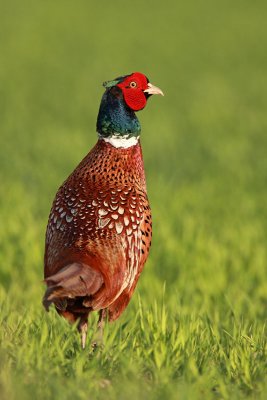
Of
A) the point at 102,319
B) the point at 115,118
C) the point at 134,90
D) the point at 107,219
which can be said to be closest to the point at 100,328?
the point at 102,319

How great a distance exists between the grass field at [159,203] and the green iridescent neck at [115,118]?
84cm

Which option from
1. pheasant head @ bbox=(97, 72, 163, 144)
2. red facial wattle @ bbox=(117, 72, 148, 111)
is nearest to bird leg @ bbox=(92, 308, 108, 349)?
pheasant head @ bbox=(97, 72, 163, 144)

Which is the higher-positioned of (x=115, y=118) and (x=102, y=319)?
(x=115, y=118)

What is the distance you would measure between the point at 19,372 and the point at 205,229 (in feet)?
17.7

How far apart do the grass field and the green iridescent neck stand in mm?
845

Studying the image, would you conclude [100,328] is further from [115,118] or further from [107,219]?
[115,118]

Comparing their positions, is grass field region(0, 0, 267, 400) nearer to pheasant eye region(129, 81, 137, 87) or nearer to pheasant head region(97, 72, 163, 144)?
pheasant head region(97, 72, 163, 144)

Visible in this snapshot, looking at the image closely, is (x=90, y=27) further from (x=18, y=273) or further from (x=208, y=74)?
(x=18, y=273)

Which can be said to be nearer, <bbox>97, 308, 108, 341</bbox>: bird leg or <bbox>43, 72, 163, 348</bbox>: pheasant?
<bbox>43, 72, 163, 348</bbox>: pheasant

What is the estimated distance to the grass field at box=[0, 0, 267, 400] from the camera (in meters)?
4.32

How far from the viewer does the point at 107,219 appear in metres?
4.81

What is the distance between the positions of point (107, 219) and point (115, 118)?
552 mm

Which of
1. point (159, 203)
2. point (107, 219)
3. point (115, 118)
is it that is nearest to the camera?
point (107, 219)

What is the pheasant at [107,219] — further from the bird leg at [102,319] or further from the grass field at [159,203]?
the grass field at [159,203]
